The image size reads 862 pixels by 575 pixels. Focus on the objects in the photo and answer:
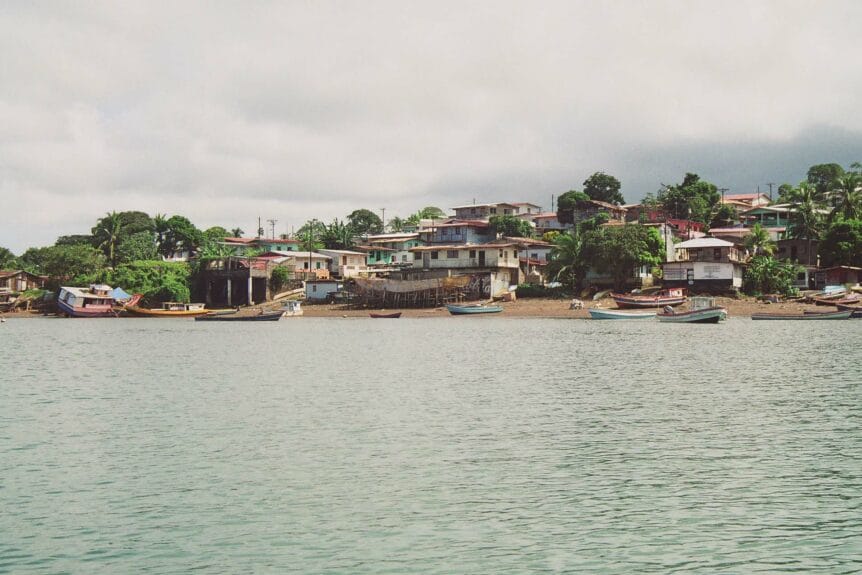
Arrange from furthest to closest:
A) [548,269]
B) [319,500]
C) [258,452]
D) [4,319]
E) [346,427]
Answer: [4,319]
[548,269]
[346,427]
[258,452]
[319,500]

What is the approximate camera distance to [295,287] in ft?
347

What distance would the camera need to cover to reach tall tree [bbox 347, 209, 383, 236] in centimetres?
16412

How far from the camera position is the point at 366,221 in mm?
164750

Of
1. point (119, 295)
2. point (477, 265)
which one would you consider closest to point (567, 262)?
point (477, 265)

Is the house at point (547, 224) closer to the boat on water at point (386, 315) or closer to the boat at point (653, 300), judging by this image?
the boat on water at point (386, 315)

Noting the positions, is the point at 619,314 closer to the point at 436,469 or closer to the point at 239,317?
the point at 239,317

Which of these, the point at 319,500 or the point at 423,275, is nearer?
the point at 319,500

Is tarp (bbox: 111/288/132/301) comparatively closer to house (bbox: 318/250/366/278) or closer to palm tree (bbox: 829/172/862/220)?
house (bbox: 318/250/366/278)

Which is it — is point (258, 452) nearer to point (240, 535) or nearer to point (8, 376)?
point (240, 535)

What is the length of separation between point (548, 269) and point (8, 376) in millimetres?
63928

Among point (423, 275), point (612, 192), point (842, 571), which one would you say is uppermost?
point (612, 192)

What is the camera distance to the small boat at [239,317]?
8606cm

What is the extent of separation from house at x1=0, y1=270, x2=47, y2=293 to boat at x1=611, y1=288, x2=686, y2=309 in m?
79.3

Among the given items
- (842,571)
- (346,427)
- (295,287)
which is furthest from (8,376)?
(295,287)
